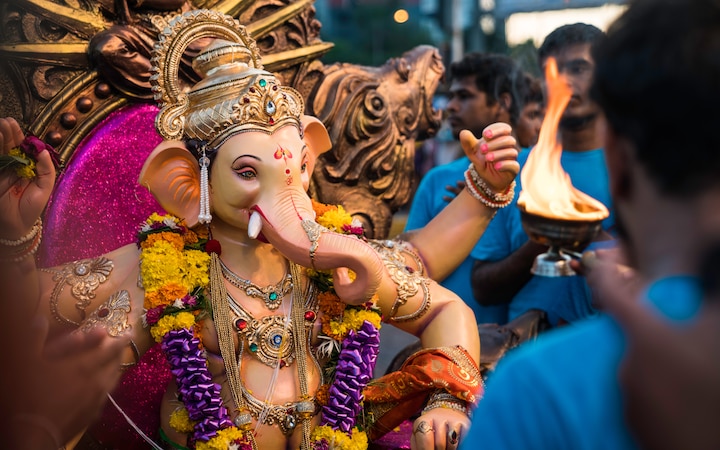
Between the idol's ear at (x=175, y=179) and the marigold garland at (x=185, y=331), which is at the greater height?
the idol's ear at (x=175, y=179)

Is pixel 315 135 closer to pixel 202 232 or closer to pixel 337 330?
pixel 202 232

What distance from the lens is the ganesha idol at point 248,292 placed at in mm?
1916

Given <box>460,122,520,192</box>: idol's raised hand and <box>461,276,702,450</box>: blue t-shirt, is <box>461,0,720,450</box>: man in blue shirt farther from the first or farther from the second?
<box>460,122,520,192</box>: idol's raised hand

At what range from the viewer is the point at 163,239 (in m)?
2.00

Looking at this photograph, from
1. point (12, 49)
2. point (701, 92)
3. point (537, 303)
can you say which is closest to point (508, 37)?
point (537, 303)

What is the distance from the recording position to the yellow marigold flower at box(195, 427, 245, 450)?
1.90 metres

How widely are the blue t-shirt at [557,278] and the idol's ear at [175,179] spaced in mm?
1359

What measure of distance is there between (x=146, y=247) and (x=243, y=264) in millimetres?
228

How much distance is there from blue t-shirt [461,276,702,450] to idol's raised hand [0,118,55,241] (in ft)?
4.15

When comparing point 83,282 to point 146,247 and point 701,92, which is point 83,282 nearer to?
point 146,247

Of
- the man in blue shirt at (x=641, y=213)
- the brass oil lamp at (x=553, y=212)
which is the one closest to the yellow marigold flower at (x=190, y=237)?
the brass oil lamp at (x=553, y=212)

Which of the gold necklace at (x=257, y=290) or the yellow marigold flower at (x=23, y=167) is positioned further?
the gold necklace at (x=257, y=290)

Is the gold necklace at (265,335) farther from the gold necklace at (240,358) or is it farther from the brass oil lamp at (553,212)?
the brass oil lamp at (553,212)

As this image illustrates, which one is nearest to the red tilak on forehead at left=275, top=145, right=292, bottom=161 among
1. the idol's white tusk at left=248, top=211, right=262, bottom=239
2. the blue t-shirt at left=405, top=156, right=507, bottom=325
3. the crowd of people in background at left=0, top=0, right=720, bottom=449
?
the idol's white tusk at left=248, top=211, right=262, bottom=239
